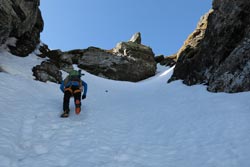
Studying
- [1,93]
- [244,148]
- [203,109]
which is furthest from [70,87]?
[244,148]

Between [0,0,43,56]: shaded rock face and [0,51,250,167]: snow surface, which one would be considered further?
[0,0,43,56]: shaded rock face

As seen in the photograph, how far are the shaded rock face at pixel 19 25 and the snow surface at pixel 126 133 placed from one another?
9.92m

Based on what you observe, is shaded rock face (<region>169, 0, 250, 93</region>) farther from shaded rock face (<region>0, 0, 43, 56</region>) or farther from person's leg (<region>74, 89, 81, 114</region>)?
shaded rock face (<region>0, 0, 43, 56</region>)

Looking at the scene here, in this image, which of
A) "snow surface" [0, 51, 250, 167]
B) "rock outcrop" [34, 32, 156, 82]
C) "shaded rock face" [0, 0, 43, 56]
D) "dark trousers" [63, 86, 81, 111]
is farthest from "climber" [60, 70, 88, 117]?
"rock outcrop" [34, 32, 156, 82]

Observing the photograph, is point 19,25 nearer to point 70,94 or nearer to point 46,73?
point 46,73

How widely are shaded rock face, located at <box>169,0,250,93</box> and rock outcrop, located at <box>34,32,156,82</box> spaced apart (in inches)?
750

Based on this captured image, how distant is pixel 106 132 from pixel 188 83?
12608 millimetres

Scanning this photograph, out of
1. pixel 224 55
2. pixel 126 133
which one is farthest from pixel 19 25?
pixel 126 133

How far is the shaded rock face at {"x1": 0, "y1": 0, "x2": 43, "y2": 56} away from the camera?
2605 centimetres

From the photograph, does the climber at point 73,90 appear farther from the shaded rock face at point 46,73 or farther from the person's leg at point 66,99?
the shaded rock face at point 46,73

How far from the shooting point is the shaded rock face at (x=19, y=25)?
26.0 metres

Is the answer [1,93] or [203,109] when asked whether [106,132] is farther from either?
[1,93]

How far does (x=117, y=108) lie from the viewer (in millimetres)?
18359

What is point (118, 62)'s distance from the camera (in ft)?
160
